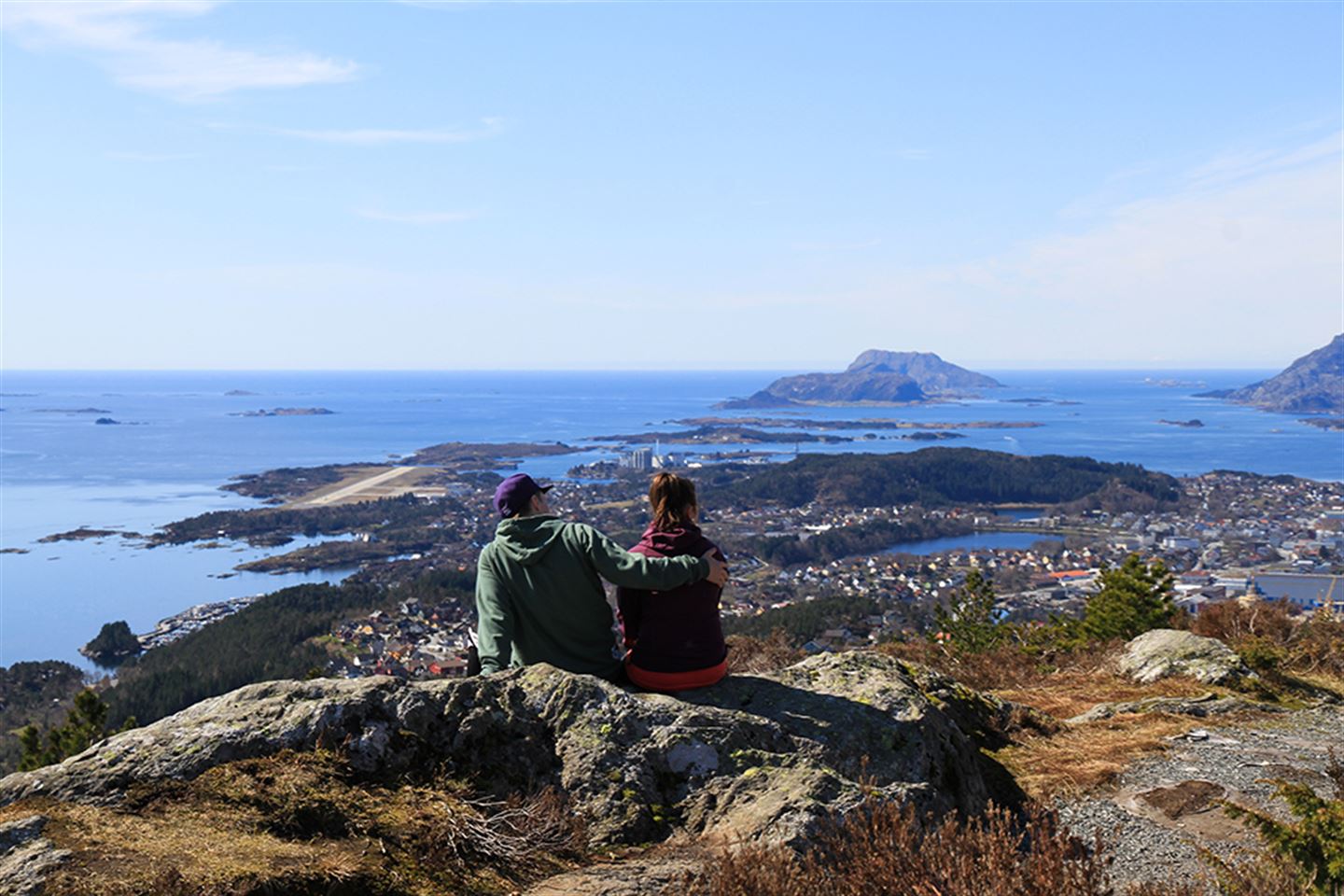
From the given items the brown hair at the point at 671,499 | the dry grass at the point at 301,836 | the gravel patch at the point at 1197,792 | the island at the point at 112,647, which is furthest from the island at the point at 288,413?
the dry grass at the point at 301,836

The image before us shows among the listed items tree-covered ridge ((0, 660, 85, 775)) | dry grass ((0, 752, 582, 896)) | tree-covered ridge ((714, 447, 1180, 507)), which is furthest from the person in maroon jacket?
tree-covered ridge ((714, 447, 1180, 507))

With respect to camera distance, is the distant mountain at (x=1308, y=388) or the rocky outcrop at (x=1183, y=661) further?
the distant mountain at (x=1308, y=388)

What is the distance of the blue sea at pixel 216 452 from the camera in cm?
4741

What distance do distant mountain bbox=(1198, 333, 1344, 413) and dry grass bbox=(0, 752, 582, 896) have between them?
184 meters

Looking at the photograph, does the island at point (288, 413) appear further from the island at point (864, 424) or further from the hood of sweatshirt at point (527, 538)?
the hood of sweatshirt at point (527, 538)

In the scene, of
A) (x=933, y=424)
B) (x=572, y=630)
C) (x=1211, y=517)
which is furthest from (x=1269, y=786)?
(x=933, y=424)

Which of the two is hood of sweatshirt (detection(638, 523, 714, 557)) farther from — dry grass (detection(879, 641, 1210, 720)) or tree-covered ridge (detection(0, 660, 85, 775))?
tree-covered ridge (detection(0, 660, 85, 775))

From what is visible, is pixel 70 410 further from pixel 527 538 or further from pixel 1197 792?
pixel 1197 792

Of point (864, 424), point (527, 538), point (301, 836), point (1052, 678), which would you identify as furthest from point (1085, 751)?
point (864, 424)

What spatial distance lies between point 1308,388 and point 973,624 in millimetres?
190080

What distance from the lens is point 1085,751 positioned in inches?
220

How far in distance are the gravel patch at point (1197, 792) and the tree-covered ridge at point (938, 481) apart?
66.0m

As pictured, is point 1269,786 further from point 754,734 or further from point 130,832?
point 130,832

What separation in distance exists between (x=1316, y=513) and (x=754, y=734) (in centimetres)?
7341
